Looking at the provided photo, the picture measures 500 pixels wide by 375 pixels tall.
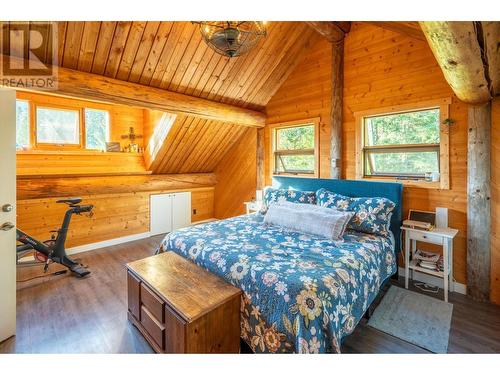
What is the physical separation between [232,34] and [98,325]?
2.53 metres

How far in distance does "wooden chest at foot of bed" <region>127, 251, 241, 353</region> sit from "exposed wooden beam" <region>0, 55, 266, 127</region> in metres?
1.87

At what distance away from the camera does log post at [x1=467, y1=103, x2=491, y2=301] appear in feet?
7.74

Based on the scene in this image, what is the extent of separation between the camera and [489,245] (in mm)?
2400

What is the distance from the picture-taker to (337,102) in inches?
134

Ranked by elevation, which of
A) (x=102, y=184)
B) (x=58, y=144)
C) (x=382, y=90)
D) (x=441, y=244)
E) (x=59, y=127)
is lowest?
(x=441, y=244)

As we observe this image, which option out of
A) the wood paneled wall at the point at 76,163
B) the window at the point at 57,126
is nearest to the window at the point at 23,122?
the window at the point at 57,126

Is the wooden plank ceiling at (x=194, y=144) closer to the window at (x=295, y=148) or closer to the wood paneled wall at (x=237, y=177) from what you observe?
the wood paneled wall at (x=237, y=177)

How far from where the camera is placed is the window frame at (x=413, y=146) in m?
2.64

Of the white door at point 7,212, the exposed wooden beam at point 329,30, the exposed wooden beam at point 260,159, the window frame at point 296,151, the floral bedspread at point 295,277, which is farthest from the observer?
the exposed wooden beam at point 260,159

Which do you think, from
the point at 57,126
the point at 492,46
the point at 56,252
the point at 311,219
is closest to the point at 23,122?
the point at 57,126

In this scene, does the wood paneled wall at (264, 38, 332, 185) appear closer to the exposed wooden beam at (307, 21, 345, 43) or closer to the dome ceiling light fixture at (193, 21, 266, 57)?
the exposed wooden beam at (307, 21, 345, 43)

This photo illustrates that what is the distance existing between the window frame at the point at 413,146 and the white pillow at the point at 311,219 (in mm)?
987

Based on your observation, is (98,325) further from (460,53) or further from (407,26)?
(407,26)
